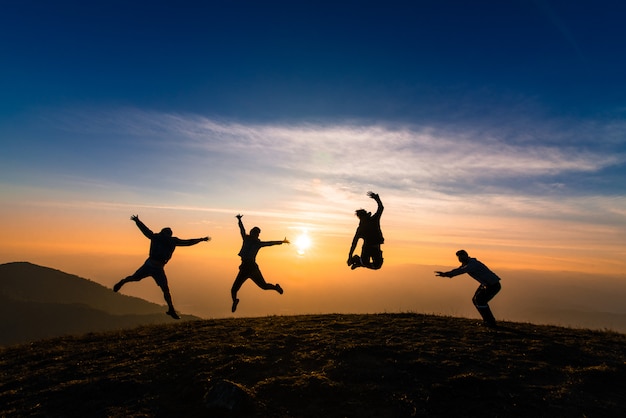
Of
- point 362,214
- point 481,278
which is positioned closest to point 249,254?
point 362,214

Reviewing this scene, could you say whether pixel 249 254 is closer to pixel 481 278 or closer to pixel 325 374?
pixel 325 374

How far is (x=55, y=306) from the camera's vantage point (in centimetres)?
12350

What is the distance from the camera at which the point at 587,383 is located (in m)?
9.62

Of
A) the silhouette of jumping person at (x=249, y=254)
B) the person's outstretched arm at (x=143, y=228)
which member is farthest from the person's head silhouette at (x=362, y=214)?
the person's outstretched arm at (x=143, y=228)

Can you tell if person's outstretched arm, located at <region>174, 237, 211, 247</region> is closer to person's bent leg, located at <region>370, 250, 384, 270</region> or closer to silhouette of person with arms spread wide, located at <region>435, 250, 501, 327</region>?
person's bent leg, located at <region>370, 250, 384, 270</region>

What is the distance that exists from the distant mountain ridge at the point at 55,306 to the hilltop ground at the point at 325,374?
284 feet

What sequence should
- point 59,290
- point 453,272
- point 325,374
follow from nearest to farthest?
1. point 325,374
2. point 453,272
3. point 59,290

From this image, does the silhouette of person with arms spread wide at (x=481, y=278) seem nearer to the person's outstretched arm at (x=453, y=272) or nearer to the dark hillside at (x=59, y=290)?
the person's outstretched arm at (x=453, y=272)

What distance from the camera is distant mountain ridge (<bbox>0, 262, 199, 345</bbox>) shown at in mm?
107062

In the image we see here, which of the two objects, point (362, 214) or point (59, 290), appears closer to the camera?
point (362, 214)

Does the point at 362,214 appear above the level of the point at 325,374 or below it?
above

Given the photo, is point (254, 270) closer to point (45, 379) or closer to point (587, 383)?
point (45, 379)

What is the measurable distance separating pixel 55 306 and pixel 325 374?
142 metres

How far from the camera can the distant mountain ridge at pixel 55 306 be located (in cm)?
10706
